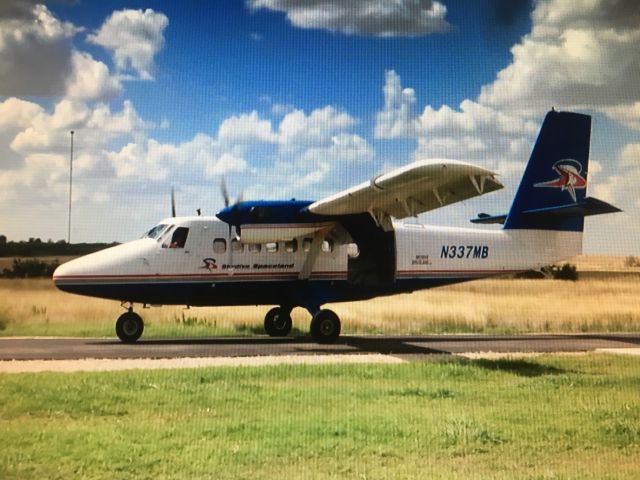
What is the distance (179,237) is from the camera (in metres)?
13.0

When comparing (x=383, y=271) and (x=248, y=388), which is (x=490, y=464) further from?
(x=383, y=271)

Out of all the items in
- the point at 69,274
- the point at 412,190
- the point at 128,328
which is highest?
the point at 412,190

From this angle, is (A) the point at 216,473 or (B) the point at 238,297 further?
(B) the point at 238,297

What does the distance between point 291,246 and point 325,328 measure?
1.72 m

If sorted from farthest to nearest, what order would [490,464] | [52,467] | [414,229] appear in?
[414,229]
[490,464]
[52,467]

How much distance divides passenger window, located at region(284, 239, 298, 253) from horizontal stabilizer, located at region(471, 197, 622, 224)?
174 inches

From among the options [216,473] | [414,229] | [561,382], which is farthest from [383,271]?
[216,473]

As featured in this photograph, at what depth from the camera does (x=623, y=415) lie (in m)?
6.45

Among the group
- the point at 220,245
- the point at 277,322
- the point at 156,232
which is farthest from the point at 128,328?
the point at 277,322

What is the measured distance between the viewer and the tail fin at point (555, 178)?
543 inches

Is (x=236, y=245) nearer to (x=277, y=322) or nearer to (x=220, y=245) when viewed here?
(x=220, y=245)

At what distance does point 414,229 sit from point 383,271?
56.7 inches

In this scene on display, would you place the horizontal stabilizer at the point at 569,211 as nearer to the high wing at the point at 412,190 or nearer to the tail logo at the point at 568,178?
the tail logo at the point at 568,178

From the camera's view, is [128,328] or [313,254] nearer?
[128,328]
